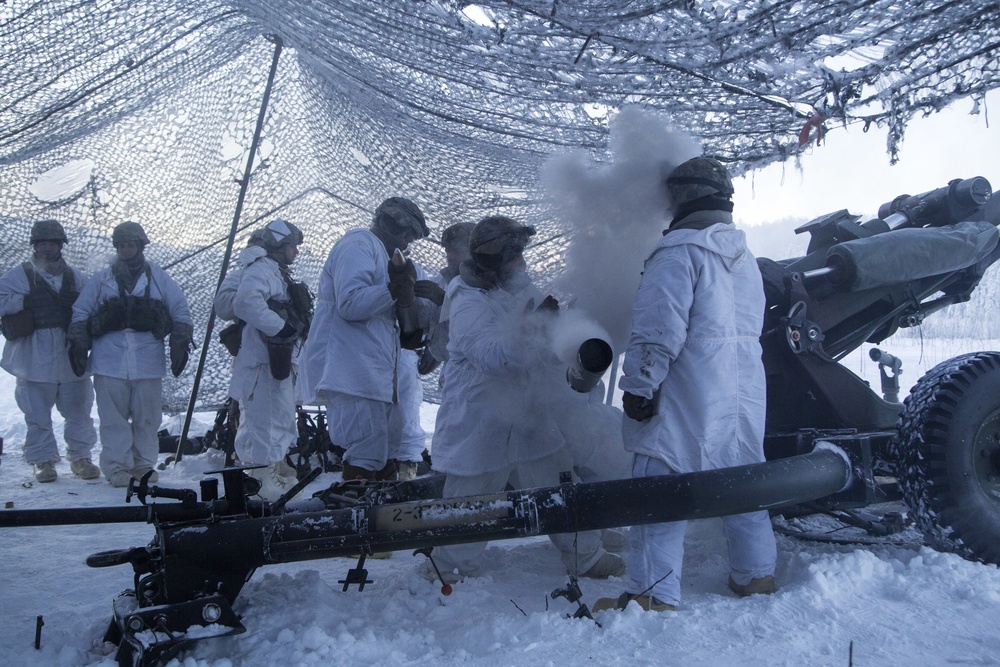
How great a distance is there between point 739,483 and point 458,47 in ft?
8.95

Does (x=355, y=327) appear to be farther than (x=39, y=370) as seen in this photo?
No

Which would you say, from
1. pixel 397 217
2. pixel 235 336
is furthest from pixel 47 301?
pixel 397 217

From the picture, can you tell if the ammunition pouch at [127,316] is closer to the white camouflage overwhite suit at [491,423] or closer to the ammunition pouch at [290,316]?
the ammunition pouch at [290,316]

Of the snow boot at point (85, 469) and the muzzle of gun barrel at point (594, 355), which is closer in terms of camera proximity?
the muzzle of gun barrel at point (594, 355)

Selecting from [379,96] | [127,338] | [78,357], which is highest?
[379,96]

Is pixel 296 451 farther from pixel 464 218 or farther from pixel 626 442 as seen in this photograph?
pixel 626 442

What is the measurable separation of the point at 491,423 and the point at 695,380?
89 cm

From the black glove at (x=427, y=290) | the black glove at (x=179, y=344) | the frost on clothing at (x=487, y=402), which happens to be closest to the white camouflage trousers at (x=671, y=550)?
the frost on clothing at (x=487, y=402)

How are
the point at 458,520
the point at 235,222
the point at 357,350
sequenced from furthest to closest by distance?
the point at 235,222 → the point at 357,350 → the point at 458,520

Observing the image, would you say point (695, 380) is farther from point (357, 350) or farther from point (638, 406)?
A: point (357, 350)

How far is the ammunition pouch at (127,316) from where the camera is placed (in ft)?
16.8

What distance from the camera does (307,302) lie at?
5.09 m

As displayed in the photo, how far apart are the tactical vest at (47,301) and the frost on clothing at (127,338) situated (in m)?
0.34

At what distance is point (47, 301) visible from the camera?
548cm
